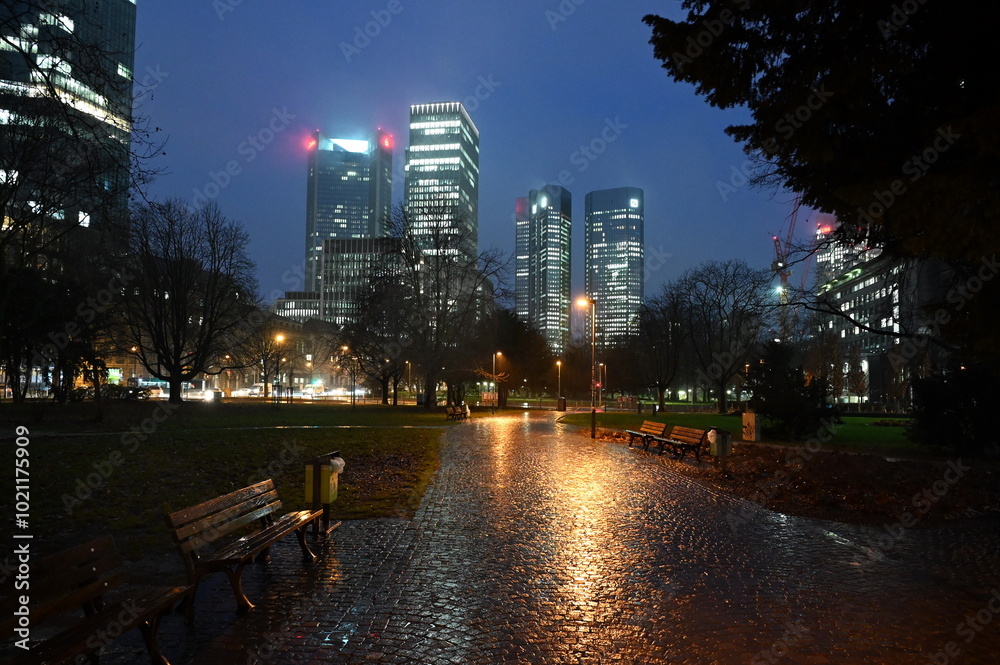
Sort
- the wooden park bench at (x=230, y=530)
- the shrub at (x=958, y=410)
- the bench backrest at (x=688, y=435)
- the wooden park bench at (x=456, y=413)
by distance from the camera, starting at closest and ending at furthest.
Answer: the wooden park bench at (x=230, y=530)
the shrub at (x=958, y=410)
the bench backrest at (x=688, y=435)
the wooden park bench at (x=456, y=413)

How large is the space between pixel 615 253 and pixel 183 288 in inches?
5674

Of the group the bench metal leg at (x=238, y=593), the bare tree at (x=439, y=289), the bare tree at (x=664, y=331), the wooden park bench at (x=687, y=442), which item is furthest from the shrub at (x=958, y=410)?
the bare tree at (x=664, y=331)

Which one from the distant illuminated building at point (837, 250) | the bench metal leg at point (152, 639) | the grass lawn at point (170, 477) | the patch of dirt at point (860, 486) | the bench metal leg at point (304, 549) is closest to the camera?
the bench metal leg at point (152, 639)

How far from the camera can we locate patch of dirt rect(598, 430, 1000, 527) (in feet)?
31.1

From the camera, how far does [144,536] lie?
286 inches

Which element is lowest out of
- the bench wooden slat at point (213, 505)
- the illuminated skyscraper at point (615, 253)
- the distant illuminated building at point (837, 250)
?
the bench wooden slat at point (213, 505)

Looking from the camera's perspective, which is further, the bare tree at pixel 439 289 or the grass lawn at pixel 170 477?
the bare tree at pixel 439 289

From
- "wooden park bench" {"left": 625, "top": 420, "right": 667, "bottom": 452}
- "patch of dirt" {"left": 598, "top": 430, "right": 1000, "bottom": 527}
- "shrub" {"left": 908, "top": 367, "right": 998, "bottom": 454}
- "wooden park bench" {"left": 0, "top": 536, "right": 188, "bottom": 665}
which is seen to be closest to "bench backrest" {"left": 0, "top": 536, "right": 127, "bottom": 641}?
"wooden park bench" {"left": 0, "top": 536, "right": 188, "bottom": 665}

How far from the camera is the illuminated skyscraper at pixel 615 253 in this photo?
5699 inches

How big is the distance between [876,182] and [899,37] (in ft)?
5.38

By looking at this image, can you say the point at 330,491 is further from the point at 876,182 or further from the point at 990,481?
the point at 990,481

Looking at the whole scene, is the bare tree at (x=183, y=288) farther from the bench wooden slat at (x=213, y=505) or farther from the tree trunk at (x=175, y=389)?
the bench wooden slat at (x=213, y=505)

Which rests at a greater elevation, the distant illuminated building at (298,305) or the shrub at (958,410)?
the distant illuminated building at (298,305)

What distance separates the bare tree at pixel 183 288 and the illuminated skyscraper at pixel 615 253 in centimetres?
10290
